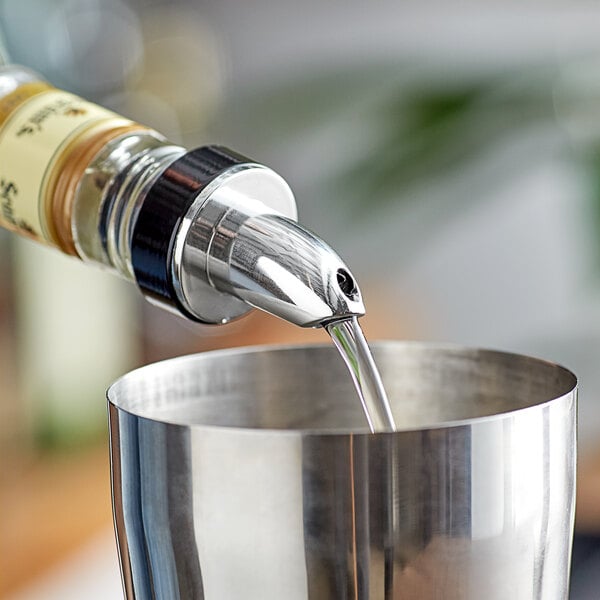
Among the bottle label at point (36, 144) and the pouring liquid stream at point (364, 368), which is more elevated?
the bottle label at point (36, 144)

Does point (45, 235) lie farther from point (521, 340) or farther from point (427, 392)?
point (521, 340)

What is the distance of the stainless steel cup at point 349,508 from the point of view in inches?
10.4

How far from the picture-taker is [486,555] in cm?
28

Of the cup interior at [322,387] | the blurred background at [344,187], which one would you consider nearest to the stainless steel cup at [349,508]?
the cup interior at [322,387]

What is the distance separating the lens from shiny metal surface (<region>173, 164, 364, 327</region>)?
299mm

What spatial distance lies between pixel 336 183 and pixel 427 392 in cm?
106

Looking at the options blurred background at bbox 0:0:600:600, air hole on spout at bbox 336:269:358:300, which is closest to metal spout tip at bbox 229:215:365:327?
air hole on spout at bbox 336:269:358:300

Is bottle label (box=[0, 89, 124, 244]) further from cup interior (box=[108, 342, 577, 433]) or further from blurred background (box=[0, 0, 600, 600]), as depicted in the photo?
blurred background (box=[0, 0, 600, 600])

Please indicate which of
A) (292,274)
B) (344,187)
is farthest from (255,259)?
(344,187)

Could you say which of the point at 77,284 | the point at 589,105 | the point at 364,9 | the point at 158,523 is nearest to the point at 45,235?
the point at 158,523

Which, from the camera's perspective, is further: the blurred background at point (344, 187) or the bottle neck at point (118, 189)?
the blurred background at point (344, 187)

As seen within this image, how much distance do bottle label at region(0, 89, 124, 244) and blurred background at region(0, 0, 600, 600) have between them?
745 mm

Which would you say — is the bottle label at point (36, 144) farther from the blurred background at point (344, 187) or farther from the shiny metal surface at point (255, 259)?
the blurred background at point (344, 187)

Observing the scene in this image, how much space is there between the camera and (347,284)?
0.99 feet
